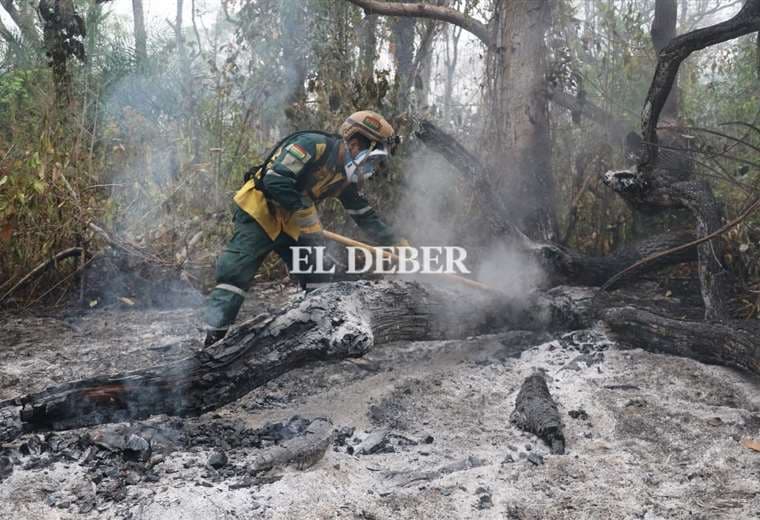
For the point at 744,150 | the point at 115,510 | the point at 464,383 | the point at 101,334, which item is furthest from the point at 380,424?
the point at 744,150

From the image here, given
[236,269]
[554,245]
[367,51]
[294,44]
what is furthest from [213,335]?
[294,44]

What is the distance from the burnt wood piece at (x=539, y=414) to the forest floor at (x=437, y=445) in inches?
2.2

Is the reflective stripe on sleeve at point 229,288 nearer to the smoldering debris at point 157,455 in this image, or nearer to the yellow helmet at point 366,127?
the smoldering debris at point 157,455

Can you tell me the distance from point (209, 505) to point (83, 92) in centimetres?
465

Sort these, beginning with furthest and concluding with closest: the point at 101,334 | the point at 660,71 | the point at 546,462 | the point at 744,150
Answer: the point at 744,150
the point at 101,334
the point at 660,71
the point at 546,462

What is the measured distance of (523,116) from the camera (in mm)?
5758

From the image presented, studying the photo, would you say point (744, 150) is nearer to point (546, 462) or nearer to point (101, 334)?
point (546, 462)

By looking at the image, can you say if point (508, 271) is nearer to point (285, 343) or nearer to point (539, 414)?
point (539, 414)

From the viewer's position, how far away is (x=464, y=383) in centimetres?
386

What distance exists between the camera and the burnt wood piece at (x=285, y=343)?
2.90 meters

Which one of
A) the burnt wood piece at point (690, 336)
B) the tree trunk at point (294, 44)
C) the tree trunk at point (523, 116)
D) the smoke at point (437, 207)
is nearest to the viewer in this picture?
the burnt wood piece at point (690, 336)

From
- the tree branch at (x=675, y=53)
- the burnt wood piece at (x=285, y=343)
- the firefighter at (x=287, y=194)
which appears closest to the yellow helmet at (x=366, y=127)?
the firefighter at (x=287, y=194)

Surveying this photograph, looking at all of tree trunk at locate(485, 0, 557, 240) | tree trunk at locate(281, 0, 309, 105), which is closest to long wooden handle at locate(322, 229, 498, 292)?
tree trunk at locate(485, 0, 557, 240)

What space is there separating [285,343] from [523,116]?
3419 millimetres
